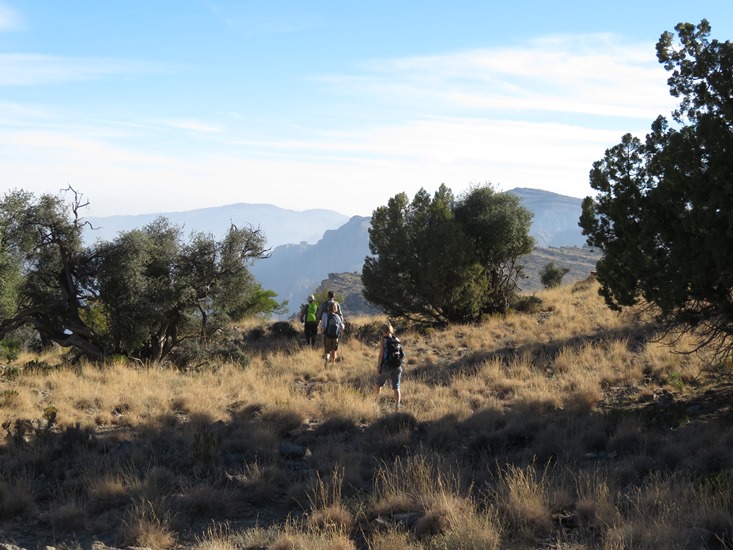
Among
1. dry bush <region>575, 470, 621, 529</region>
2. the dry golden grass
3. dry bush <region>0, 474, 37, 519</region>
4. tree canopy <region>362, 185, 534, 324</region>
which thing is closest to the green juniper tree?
tree canopy <region>362, 185, 534, 324</region>

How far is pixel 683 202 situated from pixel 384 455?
5580mm

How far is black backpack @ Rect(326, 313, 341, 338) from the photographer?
1702 cm

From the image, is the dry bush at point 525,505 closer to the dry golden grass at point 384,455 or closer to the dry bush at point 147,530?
the dry golden grass at point 384,455

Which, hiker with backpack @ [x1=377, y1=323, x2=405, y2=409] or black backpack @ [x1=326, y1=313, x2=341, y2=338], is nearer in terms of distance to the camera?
hiker with backpack @ [x1=377, y1=323, x2=405, y2=409]

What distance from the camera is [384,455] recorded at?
9039 millimetres

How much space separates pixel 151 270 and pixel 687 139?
1378 cm

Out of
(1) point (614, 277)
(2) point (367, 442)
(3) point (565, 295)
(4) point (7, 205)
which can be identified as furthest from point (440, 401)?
(3) point (565, 295)

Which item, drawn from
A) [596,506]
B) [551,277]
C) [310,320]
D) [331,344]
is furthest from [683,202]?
[551,277]

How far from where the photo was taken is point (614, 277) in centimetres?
1028

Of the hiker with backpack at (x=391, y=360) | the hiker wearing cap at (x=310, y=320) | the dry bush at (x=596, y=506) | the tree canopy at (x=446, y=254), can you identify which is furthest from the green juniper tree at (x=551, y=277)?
the dry bush at (x=596, y=506)

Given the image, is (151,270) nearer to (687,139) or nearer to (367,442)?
(367,442)

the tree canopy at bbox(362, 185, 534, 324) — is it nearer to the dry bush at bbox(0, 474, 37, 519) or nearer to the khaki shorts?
the khaki shorts

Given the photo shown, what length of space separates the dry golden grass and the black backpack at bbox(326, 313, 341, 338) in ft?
4.93

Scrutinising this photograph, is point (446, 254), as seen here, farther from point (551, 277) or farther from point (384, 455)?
point (551, 277)
